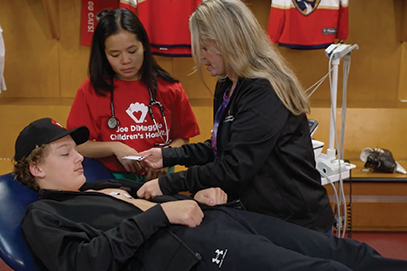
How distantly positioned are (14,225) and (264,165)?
0.86 m

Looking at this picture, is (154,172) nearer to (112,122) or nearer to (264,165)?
(112,122)

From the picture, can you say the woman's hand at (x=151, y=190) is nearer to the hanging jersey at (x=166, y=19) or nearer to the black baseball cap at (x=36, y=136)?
the black baseball cap at (x=36, y=136)

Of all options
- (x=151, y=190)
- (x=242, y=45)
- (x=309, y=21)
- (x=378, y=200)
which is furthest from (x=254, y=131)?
(x=309, y=21)

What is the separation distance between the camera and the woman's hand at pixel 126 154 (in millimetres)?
1833

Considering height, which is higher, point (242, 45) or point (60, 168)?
point (242, 45)

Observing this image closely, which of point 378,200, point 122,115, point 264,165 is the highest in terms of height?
point 122,115

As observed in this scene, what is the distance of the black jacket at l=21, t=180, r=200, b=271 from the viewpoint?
1.22 meters

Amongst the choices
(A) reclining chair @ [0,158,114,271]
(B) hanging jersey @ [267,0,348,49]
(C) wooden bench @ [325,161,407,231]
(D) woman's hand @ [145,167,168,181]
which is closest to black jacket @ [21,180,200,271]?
(A) reclining chair @ [0,158,114,271]

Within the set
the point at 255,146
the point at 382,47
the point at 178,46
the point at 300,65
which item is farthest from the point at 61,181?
the point at 382,47

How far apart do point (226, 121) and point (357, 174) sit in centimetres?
174

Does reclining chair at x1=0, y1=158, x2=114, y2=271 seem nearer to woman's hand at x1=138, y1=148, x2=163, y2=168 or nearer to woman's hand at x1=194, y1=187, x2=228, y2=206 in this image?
woman's hand at x1=138, y1=148, x2=163, y2=168

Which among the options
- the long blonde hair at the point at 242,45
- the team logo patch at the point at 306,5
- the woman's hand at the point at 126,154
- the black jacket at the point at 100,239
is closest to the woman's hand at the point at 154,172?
the woman's hand at the point at 126,154

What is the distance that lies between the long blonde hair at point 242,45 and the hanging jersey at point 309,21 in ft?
5.81

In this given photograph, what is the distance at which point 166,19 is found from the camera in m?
3.00
